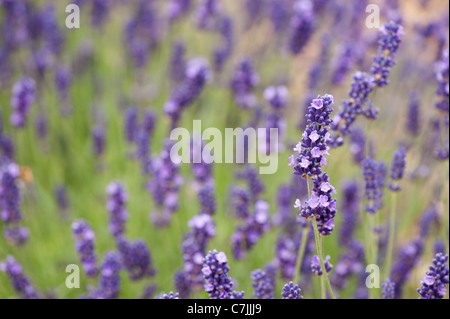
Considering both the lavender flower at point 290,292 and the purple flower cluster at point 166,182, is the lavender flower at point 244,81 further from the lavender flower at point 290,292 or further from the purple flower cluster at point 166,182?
the lavender flower at point 290,292

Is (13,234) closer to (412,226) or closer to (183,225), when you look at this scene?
(183,225)

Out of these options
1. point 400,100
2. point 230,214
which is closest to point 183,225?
point 230,214

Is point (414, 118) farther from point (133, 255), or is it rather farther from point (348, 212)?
point (133, 255)

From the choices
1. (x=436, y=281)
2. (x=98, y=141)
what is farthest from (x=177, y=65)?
(x=436, y=281)

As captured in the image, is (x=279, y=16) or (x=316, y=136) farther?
(x=279, y=16)

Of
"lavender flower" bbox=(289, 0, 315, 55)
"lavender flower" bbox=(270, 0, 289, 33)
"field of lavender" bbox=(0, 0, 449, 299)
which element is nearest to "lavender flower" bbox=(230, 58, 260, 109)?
"field of lavender" bbox=(0, 0, 449, 299)

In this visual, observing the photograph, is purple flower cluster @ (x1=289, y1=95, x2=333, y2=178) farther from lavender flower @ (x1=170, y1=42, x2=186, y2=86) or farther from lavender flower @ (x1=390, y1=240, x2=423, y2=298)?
lavender flower @ (x1=170, y1=42, x2=186, y2=86)

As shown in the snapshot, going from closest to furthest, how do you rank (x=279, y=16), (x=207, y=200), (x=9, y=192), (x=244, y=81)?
(x=207, y=200) < (x=9, y=192) < (x=244, y=81) < (x=279, y=16)

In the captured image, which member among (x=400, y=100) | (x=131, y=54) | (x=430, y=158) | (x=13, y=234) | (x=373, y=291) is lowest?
(x=373, y=291)
